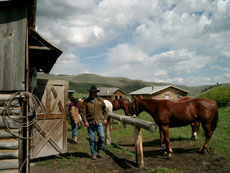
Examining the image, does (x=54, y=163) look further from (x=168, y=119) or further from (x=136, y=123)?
(x=168, y=119)

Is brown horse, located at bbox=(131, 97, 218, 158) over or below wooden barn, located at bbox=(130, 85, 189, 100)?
below

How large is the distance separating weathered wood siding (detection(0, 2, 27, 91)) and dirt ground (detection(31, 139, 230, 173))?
2.66 m

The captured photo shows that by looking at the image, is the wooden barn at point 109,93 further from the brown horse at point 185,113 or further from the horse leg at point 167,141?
the horse leg at point 167,141

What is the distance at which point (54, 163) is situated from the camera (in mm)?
6145

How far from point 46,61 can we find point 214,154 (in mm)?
6880

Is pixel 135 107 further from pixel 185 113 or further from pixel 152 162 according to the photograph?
pixel 152 162

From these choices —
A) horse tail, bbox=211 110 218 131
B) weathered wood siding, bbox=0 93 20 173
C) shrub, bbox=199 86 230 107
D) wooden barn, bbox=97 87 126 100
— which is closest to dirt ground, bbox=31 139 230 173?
horse tail, bbox=211 110 218 131

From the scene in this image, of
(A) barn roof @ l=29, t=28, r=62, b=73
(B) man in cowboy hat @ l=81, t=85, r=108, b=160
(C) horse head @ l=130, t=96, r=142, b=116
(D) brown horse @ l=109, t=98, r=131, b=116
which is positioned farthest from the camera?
(D) brown horse @ l=109, t=98, r=131, b=116

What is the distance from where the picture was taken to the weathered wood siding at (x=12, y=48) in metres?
4.66

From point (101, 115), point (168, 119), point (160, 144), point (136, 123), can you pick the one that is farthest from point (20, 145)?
point (160, 144)

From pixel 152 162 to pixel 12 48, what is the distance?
16.6ft

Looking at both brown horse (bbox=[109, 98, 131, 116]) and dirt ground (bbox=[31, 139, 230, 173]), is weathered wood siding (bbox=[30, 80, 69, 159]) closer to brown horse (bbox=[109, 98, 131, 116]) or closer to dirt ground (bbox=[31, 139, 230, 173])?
dirt ground (bbox=[31, 139, 230, 173])

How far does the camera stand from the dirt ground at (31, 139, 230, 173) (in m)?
5.43

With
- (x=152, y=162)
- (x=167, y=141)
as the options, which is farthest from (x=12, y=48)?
(x=167, y=141)
